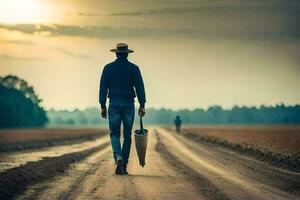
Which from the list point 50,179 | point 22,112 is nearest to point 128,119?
point 50,179

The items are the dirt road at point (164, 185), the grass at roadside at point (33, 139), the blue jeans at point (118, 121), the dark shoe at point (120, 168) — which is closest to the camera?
the dirt road at point (164, 185)

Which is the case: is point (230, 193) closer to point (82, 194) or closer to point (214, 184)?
point (214, 184)

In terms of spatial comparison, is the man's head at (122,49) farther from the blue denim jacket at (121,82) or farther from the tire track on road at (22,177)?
the tire track on road at (22,177)

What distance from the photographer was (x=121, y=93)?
1295cm

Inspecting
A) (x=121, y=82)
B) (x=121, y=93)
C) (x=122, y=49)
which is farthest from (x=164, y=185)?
(x=122, y=49)

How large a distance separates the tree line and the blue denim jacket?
102 m

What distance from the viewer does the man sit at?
42.3 ft

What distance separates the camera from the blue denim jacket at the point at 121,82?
13.0 metres

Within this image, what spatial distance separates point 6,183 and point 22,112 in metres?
115

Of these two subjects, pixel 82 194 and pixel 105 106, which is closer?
pixel 82 194

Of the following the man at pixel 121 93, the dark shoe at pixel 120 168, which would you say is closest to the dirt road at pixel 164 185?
the dark shoe at pixel 120 168

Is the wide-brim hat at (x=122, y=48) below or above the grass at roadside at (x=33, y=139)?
above

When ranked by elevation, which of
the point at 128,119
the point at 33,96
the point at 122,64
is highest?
the point at 33,96

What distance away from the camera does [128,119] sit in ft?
42.4
